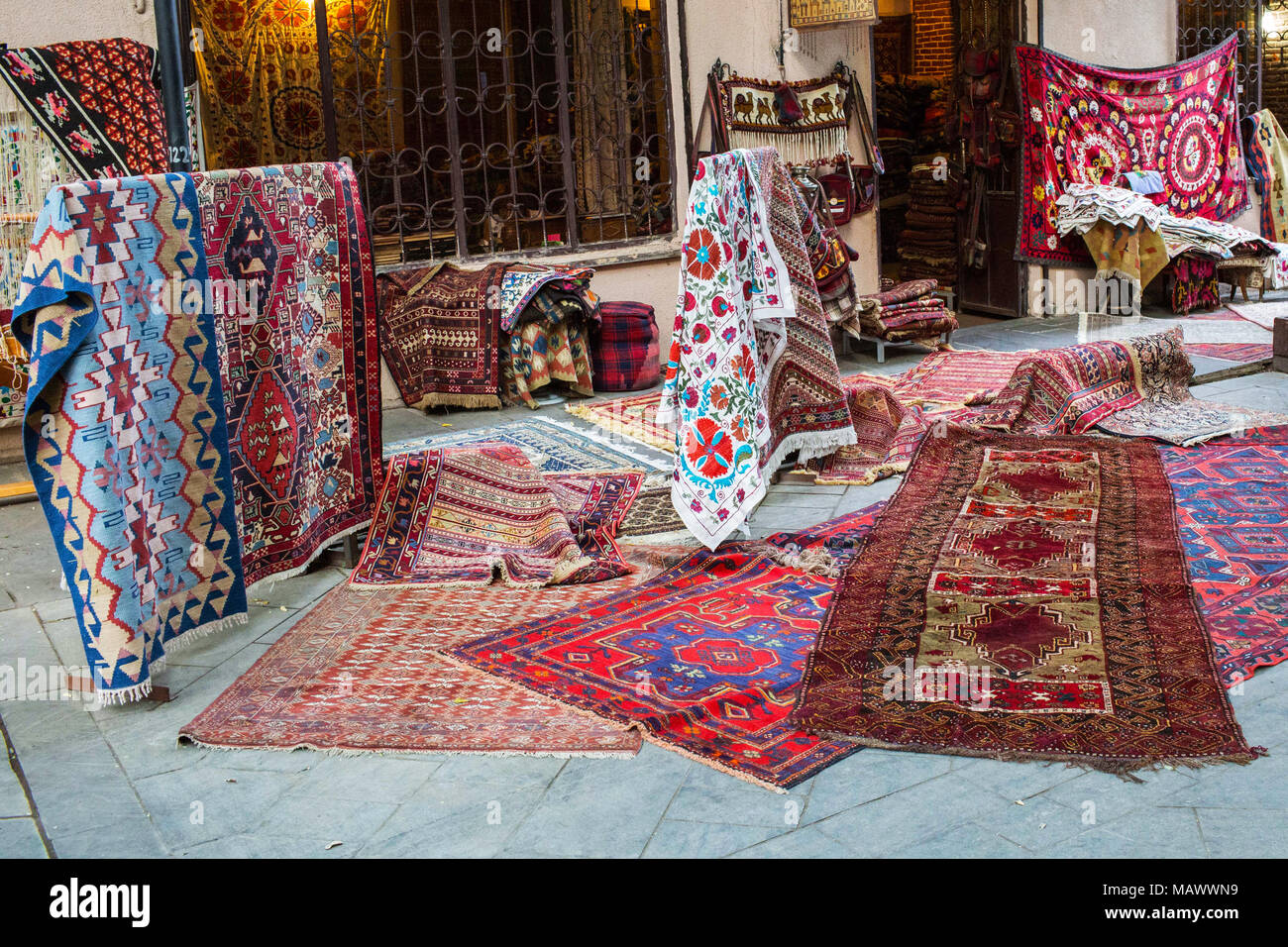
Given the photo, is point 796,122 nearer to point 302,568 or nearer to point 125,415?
point 302,568

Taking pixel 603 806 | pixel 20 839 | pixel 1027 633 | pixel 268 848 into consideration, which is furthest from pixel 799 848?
pixel 20 839

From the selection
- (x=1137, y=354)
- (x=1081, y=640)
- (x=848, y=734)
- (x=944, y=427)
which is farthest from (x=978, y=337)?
(x=848, y=734)

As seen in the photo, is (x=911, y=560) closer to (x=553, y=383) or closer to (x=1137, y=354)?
(x=1137, y=354)

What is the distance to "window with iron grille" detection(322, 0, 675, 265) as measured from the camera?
322 inches

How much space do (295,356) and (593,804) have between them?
2283mm

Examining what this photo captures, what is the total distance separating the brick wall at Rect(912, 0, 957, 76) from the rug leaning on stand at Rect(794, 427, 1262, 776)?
381 inches

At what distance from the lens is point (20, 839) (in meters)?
3.11

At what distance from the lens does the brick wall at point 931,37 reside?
1430 centimetres

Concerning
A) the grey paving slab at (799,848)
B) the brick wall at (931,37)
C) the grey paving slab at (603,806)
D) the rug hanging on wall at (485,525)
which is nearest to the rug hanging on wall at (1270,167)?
the brick wall at (931,37)

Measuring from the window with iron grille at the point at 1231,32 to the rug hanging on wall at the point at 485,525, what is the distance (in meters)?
7.74

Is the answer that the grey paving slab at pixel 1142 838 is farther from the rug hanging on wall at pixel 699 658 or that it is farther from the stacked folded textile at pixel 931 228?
the stacked folded textile at pixel 931 228

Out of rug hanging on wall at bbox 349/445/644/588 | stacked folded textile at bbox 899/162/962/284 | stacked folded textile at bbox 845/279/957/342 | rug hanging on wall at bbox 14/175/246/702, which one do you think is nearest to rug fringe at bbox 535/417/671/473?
rug hanging on wall at bbox 349/445/644/588

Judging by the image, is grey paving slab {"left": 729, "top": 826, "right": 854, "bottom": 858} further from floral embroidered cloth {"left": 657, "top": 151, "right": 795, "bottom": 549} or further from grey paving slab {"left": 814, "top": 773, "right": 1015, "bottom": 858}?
floral embroidered cloth {"left": 657, "top": 151, "right": 795, "bottom": 549}

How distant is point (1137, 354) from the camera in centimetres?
693
